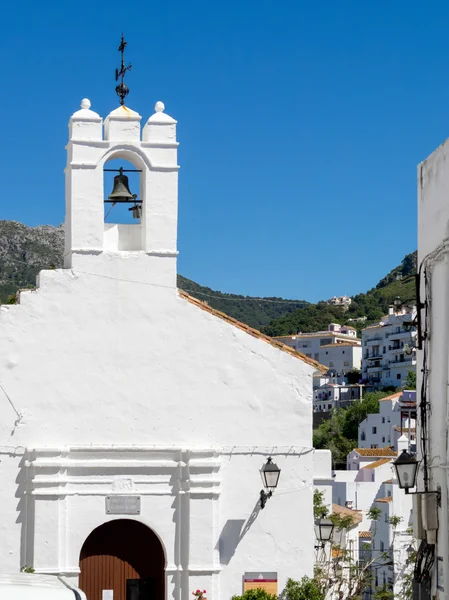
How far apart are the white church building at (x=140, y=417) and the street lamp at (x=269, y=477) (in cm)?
15

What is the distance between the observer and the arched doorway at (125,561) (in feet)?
66.9

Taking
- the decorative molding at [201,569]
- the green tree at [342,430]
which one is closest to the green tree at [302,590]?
the decorative molding at [201,569]

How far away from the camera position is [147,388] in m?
20.8

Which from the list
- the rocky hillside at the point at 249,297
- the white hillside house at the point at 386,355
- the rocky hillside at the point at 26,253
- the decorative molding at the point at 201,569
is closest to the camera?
the decorative molding at the point at 201,569

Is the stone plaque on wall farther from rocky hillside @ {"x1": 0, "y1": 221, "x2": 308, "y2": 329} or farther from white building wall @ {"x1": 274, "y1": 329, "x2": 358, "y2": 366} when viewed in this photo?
white building wall @ {"x1": 274, "y1": 329, "x2": 358, "y2": 366}

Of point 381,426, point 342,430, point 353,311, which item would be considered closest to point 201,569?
point 381,426

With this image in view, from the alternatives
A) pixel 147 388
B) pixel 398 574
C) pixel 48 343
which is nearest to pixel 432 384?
pixel 147 388

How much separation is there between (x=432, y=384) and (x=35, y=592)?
10536mm

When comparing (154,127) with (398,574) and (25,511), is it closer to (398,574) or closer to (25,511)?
(25,511)

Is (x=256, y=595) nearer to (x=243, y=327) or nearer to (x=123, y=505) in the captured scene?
(x=123, y=505)

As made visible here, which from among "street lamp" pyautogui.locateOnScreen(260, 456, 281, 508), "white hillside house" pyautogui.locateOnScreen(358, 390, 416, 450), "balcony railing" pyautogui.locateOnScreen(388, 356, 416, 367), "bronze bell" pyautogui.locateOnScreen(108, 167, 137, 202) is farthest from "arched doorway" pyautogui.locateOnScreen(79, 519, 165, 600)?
"balcony railing" pyautogui.locateOnScreen(388, 356, 416, 367)

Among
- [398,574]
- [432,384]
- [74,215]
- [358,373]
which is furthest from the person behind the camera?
[358,373]

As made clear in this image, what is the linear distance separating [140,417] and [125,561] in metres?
2.19

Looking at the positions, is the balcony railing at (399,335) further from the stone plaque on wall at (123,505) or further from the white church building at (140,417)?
the stone plaque on wall at (123,505)
